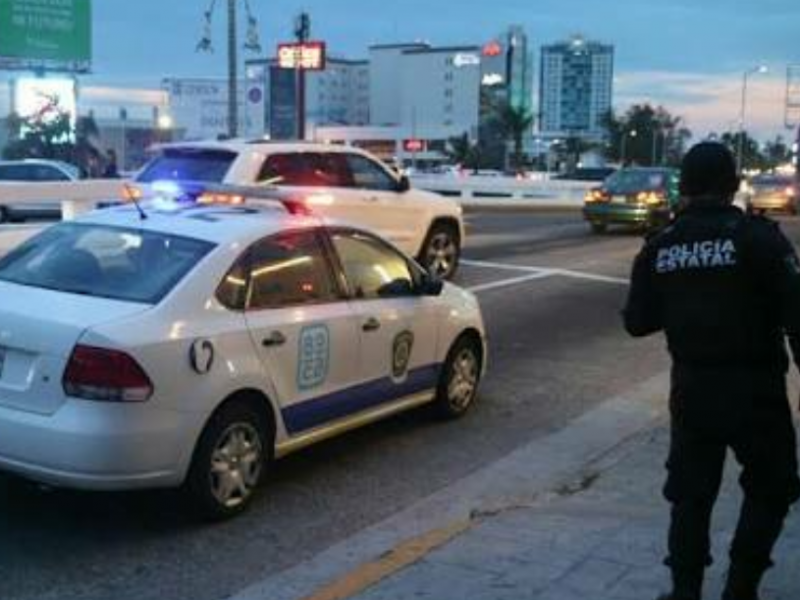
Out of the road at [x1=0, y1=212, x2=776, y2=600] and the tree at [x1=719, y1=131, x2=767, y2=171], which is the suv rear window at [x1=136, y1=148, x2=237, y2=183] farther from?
the tree at [x1=719, y1=131, x2=767, y2=171]

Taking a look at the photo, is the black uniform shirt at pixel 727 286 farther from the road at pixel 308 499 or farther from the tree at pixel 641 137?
the tree at pixel 641 137

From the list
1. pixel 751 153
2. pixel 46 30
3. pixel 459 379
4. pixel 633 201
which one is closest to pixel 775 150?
pixel 751 153

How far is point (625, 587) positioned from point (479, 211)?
1306 inches

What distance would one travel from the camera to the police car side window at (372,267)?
7477 mm

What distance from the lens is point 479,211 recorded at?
38000 millimetres

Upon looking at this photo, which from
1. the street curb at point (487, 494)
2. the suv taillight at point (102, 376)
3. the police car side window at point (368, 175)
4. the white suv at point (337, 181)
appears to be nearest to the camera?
the street curb at point (487, 494)

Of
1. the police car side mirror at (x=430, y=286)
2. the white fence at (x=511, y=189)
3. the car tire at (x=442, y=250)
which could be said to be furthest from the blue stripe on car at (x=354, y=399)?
the white fence at (x=511, y=189)

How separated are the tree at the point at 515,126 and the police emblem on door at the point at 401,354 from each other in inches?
4540

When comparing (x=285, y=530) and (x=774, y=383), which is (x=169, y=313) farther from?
(x=774, y=383)

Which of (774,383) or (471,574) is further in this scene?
(471,574)

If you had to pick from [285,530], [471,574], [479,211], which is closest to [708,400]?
[471,574]

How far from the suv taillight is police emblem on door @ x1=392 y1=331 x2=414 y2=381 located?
2.18 metres

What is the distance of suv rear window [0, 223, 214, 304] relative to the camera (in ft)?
20.8

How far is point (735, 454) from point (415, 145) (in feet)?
476
